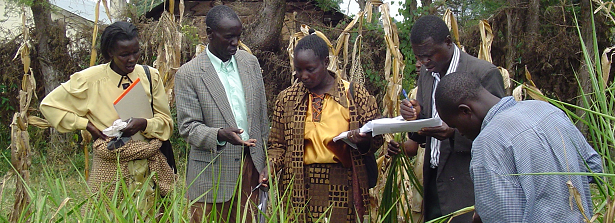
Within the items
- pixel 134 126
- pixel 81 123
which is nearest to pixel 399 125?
pixel 134 126

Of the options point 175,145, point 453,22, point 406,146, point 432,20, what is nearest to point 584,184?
point 432,20

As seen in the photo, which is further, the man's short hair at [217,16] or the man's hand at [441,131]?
the man's short hair at [217,16]

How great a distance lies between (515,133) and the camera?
5.98 ft

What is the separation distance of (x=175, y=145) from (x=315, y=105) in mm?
5317

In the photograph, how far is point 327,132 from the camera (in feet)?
9.84

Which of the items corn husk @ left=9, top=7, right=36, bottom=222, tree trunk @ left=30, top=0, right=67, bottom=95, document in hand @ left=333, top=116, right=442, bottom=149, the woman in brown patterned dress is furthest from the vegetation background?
document in hand @ left=333, top=116, right=442, bottom=149

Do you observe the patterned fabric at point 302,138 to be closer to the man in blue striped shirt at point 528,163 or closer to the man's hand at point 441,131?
the man's hand at point 441,131

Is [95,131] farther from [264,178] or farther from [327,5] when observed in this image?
[327,5]

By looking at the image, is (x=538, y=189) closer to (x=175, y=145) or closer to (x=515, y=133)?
(x=515, y=133)

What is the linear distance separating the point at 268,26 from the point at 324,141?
599 cm

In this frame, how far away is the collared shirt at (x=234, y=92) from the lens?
321 cm

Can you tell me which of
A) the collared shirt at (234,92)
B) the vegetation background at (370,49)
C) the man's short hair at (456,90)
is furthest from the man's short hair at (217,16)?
the vegetation background at (370,49)

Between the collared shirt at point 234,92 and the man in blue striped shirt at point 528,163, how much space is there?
1602 millimetres

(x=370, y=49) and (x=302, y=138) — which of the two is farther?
(x=370, y=49)
